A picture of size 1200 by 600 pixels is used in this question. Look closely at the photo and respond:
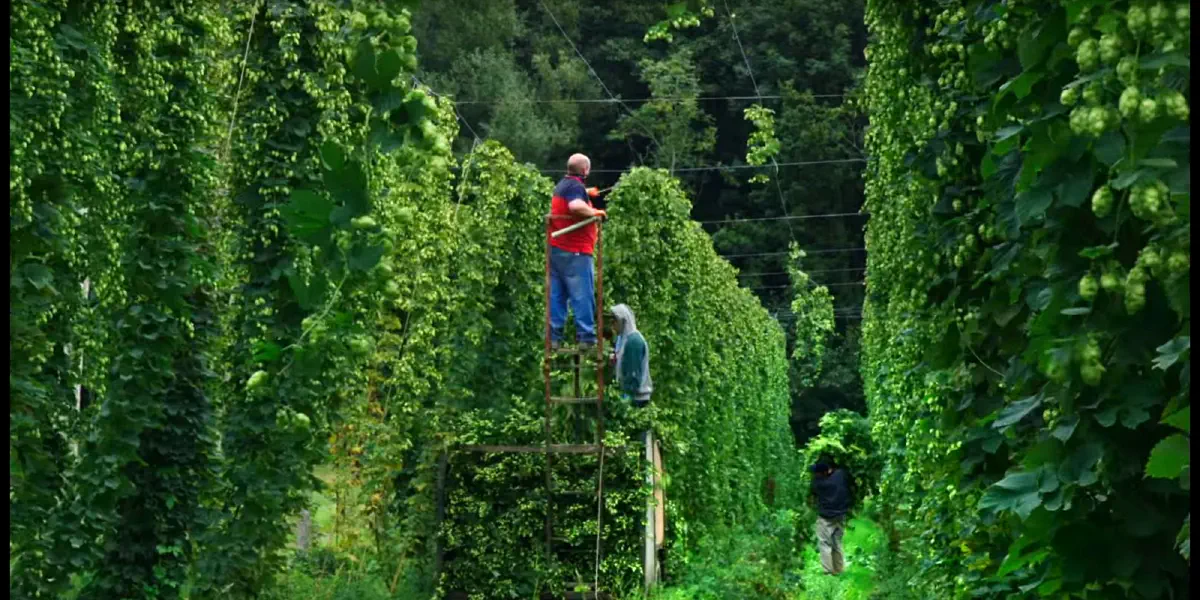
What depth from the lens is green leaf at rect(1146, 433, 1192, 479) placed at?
346cm

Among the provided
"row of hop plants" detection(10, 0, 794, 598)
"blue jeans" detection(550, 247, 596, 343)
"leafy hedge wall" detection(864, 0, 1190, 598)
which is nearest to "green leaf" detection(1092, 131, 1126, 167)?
"leafy hedge wall" detection(864, 0, 1190, 598)

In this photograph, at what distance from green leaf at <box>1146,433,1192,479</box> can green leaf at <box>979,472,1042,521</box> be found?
87cm

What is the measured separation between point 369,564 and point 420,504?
101 cm

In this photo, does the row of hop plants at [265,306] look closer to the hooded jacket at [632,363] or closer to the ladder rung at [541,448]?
the ladder rung at [541,448]

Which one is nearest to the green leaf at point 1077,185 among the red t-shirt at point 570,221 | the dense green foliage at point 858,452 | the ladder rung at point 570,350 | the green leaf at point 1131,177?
the green leaf at point 1131,177

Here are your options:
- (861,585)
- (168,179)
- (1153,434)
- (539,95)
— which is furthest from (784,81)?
(1153,434)

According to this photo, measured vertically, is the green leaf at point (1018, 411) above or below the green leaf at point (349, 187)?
below

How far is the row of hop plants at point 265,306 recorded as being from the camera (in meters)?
6.67

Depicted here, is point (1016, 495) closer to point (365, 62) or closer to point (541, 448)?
point (365, 62)

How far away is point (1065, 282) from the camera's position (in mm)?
4535

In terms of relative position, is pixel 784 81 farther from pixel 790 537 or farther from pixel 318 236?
pixel 318 236

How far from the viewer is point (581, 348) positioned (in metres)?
14.1

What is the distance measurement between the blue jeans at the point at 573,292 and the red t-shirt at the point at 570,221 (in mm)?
79

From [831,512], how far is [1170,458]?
1473cm
